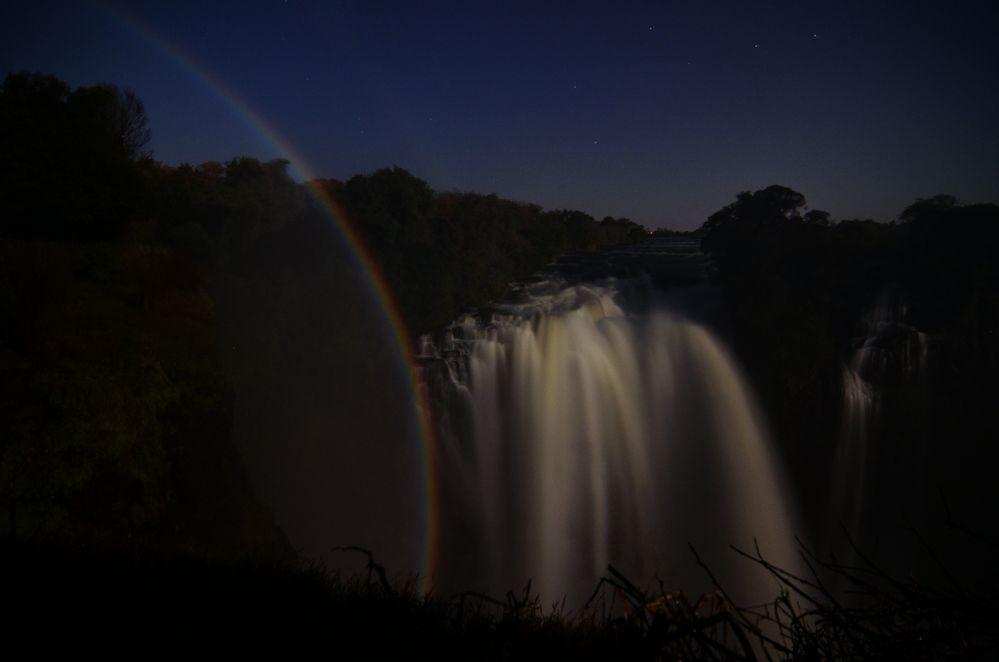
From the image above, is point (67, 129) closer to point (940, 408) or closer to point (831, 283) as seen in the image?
point (831, 283)

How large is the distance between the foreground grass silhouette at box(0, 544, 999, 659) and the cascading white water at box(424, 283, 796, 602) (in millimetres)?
Result: 19900

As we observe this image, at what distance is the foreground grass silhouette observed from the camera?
63.1 inches

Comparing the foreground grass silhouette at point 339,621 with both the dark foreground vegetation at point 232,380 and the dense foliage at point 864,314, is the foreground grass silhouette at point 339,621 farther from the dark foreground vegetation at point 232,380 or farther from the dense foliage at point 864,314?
the dense foliage at point 864,314

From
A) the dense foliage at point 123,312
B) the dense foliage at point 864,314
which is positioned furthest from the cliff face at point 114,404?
the dense foliage at point 864,314

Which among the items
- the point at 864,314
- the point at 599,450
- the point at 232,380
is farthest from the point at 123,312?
the point at 864,314

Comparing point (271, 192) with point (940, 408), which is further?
point (271, 192)

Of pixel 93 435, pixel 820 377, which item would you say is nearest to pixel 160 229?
pixel 93 435

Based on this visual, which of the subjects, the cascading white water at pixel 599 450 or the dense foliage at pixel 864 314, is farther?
the cascading white water at pixel 599 450

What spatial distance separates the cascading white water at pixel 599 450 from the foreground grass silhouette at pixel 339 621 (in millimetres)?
19900

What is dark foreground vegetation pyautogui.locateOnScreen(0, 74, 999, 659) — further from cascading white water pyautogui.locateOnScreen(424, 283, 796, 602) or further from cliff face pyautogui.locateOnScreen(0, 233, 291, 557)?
cascading white water pyautogui.locateOnScreen(424, 283, 796, 602)

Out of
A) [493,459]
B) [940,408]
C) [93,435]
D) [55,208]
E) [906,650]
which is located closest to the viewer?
[906,650]

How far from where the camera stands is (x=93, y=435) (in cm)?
790

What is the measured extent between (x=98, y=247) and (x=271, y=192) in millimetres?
12961

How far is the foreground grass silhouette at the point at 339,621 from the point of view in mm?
1603
